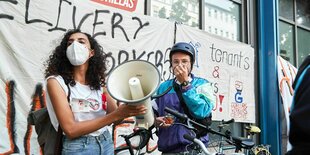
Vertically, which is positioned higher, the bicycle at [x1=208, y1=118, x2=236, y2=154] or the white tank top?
the white tank top

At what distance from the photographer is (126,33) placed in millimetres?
4586

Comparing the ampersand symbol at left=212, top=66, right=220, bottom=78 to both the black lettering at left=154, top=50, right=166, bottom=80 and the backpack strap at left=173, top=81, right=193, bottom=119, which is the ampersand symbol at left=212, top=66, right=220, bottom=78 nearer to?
the black lettering at left=154, top=50, right=166, bottom=80

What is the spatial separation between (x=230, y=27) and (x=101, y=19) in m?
3.39

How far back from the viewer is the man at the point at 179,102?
248 centimetres

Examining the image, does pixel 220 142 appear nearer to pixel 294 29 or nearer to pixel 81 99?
pixel 81 99

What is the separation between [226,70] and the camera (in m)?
6.18

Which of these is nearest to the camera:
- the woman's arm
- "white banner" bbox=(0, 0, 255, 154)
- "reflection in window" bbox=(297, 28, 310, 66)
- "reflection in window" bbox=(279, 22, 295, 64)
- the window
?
the woman's arm

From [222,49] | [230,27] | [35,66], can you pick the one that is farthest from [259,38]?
[35,66]

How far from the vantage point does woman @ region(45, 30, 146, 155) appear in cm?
200

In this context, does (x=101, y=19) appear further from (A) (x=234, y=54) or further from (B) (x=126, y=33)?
(A) (x=234, y=54)

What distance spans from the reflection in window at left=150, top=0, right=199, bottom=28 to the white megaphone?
3231mm

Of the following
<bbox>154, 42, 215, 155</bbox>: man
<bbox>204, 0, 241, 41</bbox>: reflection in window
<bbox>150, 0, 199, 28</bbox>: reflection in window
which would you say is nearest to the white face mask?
<bbox>154, 42, 215, 155</bbox>: man

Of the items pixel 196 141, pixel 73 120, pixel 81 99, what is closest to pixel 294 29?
pixel 196 141

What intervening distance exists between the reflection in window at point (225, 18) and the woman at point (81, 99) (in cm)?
423
